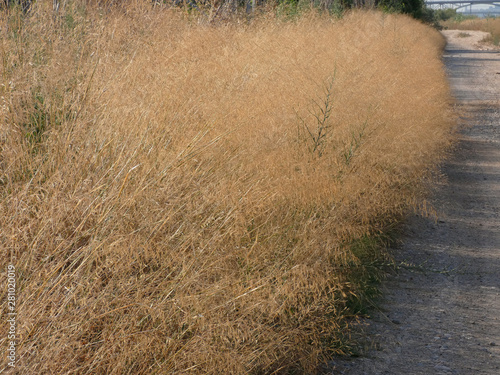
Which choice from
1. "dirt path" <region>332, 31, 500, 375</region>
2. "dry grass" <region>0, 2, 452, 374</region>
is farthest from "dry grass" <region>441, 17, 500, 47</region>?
"dry grass" <region>0, 2, 452, 374</region>

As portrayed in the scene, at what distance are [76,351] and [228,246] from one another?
0.99 meters

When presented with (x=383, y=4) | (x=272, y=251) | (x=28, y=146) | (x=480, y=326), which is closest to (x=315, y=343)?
(x=272, y=251)

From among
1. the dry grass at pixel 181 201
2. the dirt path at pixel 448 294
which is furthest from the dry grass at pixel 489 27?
the dry grass at pixel 181 201

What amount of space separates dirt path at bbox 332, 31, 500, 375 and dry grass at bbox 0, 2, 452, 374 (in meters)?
0.29

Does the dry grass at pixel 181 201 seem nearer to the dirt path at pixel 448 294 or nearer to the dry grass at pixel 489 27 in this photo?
the dirt path at pixel 448 294

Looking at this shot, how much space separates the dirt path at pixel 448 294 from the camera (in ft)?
9.44

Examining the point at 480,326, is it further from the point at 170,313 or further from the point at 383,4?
the point at 383,4

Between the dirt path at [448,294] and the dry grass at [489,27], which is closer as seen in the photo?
the dirt path at [448,294]

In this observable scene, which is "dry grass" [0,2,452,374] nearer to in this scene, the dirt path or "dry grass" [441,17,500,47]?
the dirt path

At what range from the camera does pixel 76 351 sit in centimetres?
208

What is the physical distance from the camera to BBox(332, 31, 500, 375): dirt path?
9.44 ft

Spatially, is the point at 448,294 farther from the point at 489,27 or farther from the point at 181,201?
the point at 489,27

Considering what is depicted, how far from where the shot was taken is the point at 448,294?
3.62 meters

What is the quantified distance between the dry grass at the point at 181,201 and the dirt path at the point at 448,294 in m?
0.29
